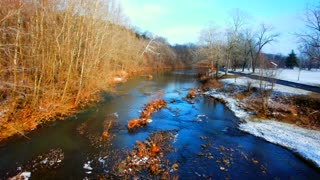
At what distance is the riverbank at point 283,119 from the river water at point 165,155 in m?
0.72

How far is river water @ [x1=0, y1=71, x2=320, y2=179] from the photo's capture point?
9117 millimetres

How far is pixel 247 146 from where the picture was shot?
12031 millimetres

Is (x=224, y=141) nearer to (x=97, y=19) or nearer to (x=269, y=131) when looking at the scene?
(x=269, y=131)

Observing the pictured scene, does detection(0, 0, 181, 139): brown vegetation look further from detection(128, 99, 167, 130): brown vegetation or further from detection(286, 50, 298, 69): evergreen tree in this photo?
detection(286, 50, 298, 69): evergreen tree

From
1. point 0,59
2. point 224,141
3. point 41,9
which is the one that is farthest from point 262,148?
point 41,9

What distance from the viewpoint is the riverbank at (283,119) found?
39.7 ft

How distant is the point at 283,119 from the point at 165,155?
1018cm

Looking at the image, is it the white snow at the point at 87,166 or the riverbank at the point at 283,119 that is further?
the riverbank at the point at 283,119

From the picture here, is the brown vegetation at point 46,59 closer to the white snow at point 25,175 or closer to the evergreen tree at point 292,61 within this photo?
the white snow at point 25,175

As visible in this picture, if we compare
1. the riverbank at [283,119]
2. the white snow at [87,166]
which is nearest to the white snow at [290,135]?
the riverbank at [283,119]

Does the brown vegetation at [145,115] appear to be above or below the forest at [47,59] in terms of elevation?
below

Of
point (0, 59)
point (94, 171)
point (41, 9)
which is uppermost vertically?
point (41, 9)

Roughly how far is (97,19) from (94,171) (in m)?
15.2

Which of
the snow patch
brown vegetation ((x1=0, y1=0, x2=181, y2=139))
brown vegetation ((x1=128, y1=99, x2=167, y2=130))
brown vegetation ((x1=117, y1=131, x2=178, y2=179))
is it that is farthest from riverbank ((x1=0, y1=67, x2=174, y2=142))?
the snow patch
